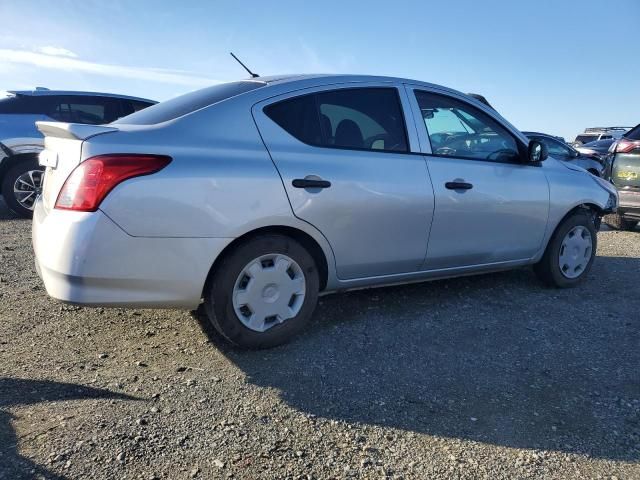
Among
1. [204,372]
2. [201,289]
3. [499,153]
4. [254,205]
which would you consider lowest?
[204,372]

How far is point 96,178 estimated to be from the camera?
2664mm

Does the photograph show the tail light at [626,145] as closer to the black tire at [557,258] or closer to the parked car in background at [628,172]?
the parked car in background at [628,172]

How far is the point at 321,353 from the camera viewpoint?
10.7ft

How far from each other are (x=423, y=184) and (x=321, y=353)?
134 centimetres

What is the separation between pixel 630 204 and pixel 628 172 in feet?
1.45

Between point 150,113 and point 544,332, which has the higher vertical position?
point 150,113

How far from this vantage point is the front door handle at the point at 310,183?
10.3 feet

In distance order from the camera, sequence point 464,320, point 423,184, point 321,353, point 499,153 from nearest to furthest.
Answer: point 321,353 < point 423,184 < point 464,320 < point 499,153

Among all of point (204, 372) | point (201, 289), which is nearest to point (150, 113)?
point (201, 289)

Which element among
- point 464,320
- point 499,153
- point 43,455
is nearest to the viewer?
point 43,455

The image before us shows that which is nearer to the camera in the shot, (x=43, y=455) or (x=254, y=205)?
(x=43, y=455)

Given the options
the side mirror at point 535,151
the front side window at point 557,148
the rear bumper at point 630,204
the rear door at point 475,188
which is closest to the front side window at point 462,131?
the rear door at point 475,188

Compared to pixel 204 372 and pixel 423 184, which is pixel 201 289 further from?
pixel 423 184

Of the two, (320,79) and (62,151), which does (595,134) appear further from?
(62,151)
